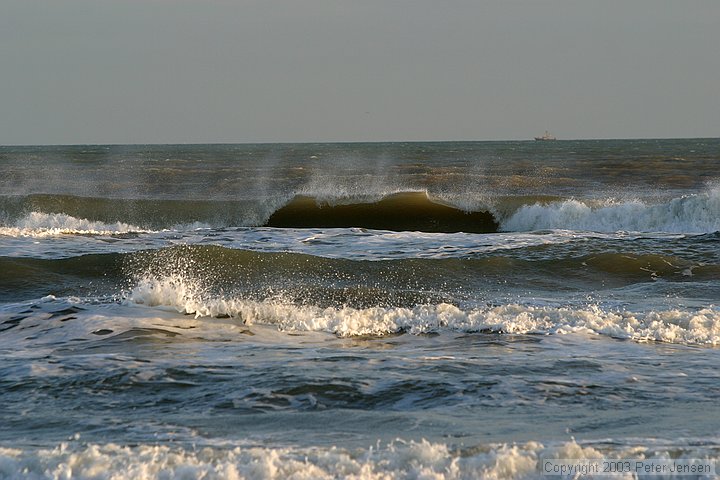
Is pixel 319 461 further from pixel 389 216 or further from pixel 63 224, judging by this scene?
pixel 63 224

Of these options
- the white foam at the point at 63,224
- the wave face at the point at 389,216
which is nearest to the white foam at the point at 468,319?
the wave face at the point at 389,216

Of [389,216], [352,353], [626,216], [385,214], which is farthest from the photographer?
[385,214]

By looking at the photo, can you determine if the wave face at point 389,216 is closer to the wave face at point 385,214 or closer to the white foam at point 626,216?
the wave face at point 385,214

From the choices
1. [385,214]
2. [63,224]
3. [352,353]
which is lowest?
Answer: [352,353]

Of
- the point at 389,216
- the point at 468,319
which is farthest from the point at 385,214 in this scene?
the point at 468,319

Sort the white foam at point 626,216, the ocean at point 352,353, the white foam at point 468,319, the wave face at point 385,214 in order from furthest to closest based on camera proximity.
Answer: the wave face at point 385,214
the white foam at point 626,216
the white foam at point 468,319
the ocean at point 352,353

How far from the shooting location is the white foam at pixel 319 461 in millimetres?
5367

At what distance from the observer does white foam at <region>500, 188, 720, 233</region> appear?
25.4 meters

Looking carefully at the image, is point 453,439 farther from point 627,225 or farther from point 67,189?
point 67,189

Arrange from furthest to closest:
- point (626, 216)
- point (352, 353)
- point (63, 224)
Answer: point (63, 224), point (626, 216), point (352, 353)

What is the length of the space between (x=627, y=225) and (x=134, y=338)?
18954mm

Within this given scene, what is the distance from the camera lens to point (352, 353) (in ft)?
29.3

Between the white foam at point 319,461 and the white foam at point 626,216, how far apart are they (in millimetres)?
20150

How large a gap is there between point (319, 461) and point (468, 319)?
5.12 metres
